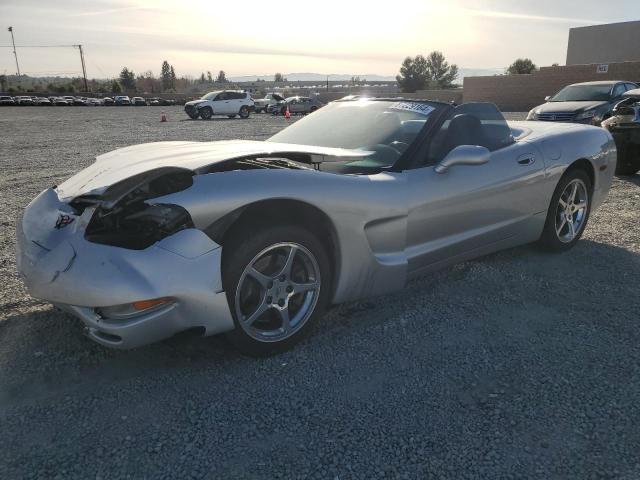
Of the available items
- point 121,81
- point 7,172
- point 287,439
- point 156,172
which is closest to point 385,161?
point 156,172

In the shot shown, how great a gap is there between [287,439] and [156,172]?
1.46m

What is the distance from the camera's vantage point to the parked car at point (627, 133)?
24.9 feet

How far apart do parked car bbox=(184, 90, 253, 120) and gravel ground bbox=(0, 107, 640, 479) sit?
2566 centimetres

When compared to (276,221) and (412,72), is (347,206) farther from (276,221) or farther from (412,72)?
(412,72)

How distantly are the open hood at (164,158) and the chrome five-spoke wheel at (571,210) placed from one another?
2047mm

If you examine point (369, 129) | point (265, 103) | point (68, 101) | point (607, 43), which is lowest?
point (265, 103)

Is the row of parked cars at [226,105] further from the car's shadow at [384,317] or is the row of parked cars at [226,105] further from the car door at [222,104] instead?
the car's shadow at [384,317]

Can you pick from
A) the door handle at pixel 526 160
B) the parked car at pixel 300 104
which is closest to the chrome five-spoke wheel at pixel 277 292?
the door handle at pixel 526 160

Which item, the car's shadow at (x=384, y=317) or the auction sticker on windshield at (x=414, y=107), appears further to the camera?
the auction sticker on windshield at (x=414, y=107)

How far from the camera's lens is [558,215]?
4.43m

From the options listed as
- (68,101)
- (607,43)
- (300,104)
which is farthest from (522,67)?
(68,101)

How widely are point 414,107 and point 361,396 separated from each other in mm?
2239

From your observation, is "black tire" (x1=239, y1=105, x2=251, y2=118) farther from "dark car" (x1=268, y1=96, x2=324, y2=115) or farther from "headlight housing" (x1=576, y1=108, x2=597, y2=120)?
"headlight housing" (x1=576, y1=108, x2=597, y2=120)

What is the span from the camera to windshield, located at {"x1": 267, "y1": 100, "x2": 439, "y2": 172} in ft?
11.4
